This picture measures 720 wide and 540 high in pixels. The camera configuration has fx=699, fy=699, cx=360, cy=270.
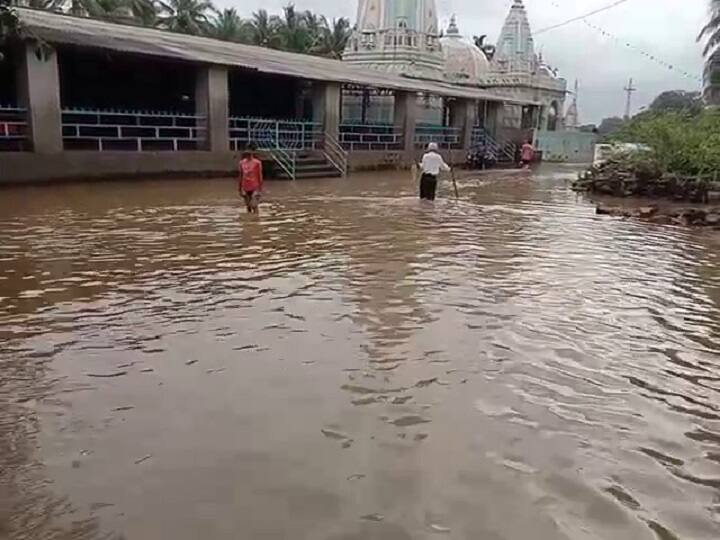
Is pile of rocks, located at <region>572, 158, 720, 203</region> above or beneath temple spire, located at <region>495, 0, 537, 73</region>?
beneath

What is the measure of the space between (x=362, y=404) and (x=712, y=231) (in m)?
10.3

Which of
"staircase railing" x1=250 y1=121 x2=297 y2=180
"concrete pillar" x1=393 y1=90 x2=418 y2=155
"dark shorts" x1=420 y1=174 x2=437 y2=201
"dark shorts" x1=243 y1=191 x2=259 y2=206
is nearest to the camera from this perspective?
"dark shorts" x1=243 y1=191 x2=259 y2=206

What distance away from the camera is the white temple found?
35931mm

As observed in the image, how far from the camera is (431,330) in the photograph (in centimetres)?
595

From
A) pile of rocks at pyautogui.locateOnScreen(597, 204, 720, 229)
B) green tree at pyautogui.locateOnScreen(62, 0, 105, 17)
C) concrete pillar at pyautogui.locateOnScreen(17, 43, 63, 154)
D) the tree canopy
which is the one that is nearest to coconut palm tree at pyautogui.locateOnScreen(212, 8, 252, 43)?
the tree canopy

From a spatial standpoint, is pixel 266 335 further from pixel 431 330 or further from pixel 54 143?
pixel 54 143

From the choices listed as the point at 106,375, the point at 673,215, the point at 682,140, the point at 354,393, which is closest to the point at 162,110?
the point at 682,140

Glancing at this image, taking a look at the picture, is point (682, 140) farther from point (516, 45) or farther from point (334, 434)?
point (516, 45)

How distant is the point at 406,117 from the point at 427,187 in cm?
1420

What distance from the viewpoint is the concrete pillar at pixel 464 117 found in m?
34.1

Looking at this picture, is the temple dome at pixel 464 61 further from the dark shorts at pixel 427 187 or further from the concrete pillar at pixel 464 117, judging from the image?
the dark shorts at pixel 427 187

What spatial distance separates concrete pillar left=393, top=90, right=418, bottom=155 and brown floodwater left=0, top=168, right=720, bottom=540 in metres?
21.0

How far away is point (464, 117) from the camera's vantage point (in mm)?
34094

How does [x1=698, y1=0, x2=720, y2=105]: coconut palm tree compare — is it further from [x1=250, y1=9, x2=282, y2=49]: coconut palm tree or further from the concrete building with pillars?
[x1=250, y1=9, x2=282, y2=49]: coconut palm tree
